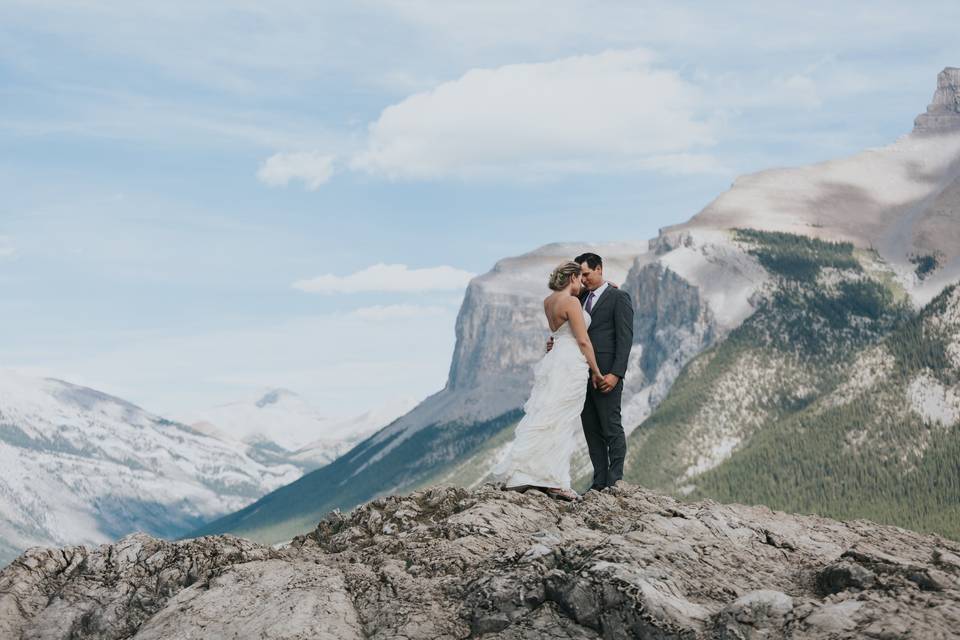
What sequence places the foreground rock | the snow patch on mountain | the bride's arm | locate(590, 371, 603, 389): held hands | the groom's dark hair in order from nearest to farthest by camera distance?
the foreground rock → the bride's arm → locate(590, 371, 603, 389): held hands → the groom's dark hair → the snow patch on mountain

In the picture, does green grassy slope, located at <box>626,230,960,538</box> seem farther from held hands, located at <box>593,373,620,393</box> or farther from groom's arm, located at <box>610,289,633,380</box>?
held hands, located at <box>593,373,620,393</box>

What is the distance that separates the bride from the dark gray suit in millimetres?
331

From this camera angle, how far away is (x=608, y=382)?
18266mm

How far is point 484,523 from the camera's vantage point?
16.0 m

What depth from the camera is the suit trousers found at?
1847 centimetres

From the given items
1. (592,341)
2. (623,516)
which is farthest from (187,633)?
(592,341)

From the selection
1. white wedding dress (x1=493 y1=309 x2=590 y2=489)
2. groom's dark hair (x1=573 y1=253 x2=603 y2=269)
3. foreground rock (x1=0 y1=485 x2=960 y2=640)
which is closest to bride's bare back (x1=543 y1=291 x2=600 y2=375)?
white wedding dress (x1=493 y1=309 x2=590 y2=489)

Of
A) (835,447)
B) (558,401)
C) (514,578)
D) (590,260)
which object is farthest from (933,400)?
(514,578)

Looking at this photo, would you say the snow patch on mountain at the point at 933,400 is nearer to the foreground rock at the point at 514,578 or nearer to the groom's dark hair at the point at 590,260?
the groom's dark hair at the point at 590,260

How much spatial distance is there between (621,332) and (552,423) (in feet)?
5.74

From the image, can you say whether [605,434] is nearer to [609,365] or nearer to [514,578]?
[609,365]

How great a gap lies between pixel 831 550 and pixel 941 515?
121 m

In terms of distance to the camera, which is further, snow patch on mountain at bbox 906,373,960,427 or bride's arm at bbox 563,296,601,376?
snow patch on mountain at bbox 906,373,960,427

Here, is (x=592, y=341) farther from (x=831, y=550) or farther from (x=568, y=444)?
(x=831, y=550)
